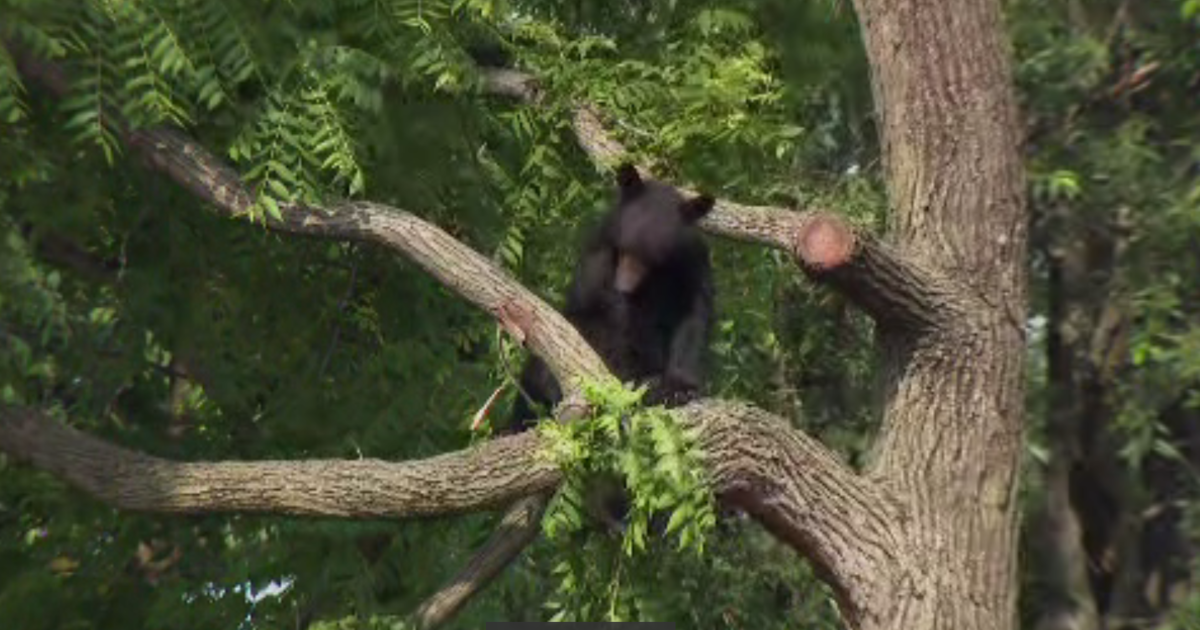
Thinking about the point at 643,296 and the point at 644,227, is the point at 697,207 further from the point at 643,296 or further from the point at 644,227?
the point at 643,296

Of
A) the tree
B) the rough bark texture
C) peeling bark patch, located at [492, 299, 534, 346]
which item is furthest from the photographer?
peeling bark patch, located at [492, 299, 534, 346]

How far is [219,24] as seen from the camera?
705 centimetres

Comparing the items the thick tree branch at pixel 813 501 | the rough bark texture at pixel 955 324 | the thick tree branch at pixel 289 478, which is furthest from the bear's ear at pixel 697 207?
the thick tree branch at pixel 289 478

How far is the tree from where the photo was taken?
19.6ft

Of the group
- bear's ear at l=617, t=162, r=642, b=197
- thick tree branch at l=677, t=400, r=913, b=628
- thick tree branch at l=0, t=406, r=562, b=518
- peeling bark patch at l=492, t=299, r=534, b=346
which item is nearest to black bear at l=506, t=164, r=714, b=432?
bear's ear at l=617, t=162, r=642, b=197

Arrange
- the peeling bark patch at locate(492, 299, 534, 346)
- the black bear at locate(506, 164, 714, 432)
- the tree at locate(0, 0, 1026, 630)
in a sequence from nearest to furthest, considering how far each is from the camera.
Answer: the tree at locate(0, 0, 1026, 630)
the peeling bark patch at locate(492, 299, 534, 346)
the black bear at locate(506, 164, 714, 432)

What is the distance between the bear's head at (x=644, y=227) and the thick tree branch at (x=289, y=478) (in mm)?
1309

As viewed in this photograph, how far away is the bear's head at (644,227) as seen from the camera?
7.01 metres

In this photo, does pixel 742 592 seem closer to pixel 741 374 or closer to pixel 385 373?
pixel 741 374

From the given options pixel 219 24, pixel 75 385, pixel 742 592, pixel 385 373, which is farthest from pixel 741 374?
pixel 75 385

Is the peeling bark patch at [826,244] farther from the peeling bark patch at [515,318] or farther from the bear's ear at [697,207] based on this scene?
the peeling bark patch at [515,318]

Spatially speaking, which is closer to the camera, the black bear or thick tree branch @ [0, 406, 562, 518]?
thick tree branch @ [0, 406, 562, 518]

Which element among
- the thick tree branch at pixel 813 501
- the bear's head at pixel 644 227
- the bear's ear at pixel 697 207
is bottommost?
the thick tree branch at pixel 813 501

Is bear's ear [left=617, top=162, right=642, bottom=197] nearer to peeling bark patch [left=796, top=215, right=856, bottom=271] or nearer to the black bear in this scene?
the black bear
